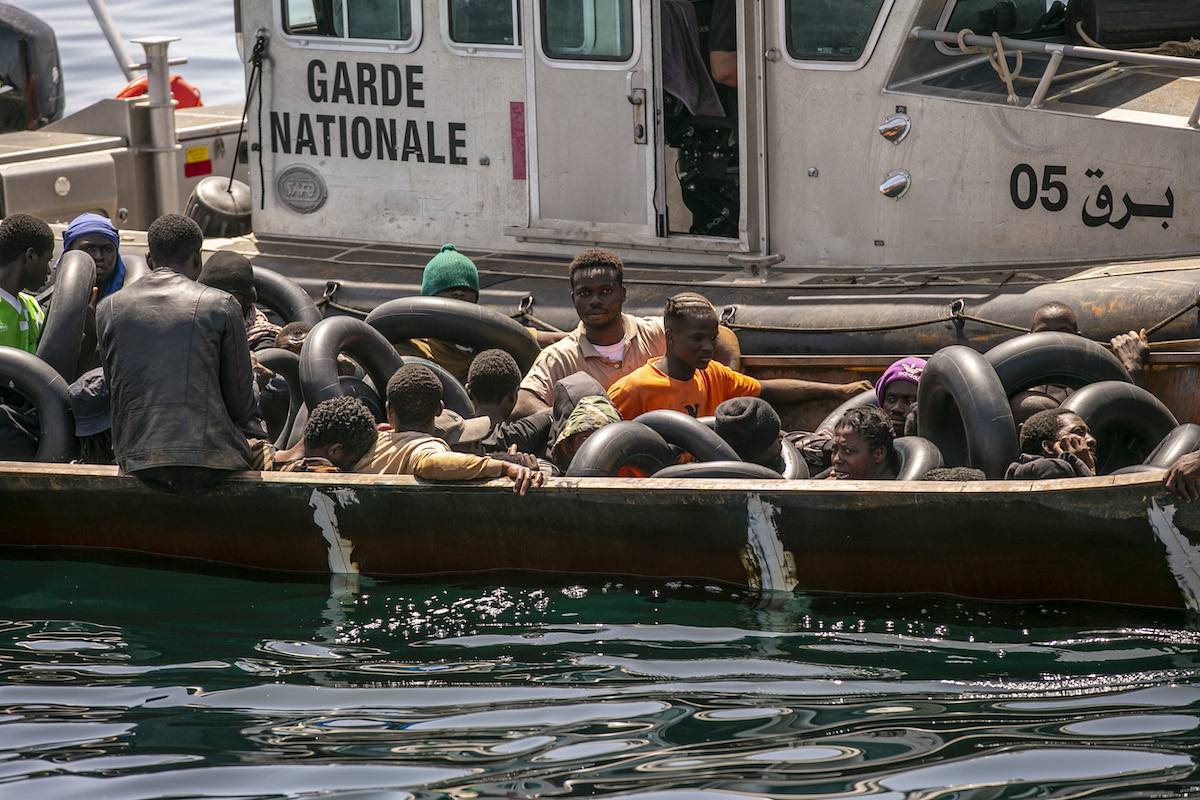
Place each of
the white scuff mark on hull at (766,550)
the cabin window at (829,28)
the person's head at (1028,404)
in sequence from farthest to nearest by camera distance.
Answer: the cabin window at (829,28), the person's head at (1028,404), the white scuff mark on hull at (766,550)

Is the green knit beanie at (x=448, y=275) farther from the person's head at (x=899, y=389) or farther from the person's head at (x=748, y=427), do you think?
the person's head at (x=899, y=389)

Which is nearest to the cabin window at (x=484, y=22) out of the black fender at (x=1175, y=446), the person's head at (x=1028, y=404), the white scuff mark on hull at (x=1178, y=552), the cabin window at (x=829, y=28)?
the cabin window at (x=829, y=28)

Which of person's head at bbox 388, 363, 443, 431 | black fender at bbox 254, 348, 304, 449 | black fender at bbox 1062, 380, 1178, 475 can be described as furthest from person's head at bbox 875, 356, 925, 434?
black fender at bbox 254, 348, 304, 449

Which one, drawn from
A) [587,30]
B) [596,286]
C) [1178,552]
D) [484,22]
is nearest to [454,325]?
[596,286]

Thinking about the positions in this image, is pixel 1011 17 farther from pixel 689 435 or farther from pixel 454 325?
pixel 454 325

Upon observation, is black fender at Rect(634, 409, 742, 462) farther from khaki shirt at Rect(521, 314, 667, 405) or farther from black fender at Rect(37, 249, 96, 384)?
black fender at Rect(37, 249, 96, 384)

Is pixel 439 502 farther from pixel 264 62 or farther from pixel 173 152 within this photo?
pixel 173 152

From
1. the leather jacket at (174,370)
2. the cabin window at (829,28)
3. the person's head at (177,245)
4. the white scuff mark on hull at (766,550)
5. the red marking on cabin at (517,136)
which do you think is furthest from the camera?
the red marking on cabin at (517,136)

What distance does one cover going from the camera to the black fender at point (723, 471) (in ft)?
23.3

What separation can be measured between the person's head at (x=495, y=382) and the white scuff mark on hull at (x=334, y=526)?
0.92 metres

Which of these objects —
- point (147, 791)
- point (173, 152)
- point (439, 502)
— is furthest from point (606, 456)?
point (173, 152)

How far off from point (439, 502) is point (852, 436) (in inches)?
65.0

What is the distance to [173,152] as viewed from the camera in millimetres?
11969

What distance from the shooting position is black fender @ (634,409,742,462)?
730 cm
